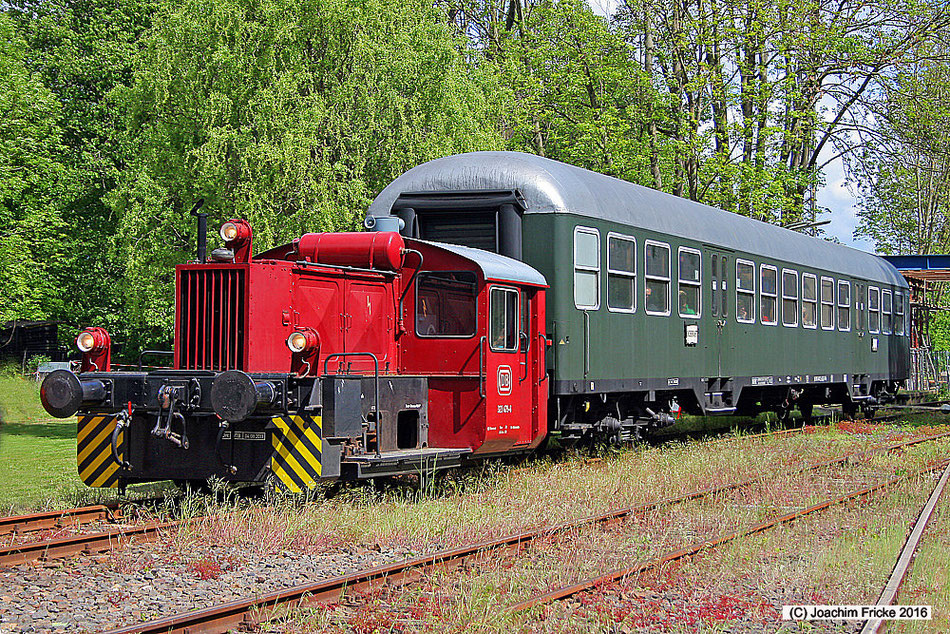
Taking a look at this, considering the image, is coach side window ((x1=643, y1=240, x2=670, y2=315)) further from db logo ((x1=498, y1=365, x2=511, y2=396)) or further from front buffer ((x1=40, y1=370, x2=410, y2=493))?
front buffer ((x1=40, y1=370, x2=410, y2=493))

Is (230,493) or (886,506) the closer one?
(230,493)

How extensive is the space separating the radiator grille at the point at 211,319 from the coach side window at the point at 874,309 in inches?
708

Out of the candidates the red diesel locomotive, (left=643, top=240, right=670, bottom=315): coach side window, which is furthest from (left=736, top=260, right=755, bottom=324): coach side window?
the red diesel locomotive

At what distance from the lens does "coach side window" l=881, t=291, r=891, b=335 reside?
2467cm

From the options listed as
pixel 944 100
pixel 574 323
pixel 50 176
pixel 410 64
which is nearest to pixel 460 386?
pixel 574 323

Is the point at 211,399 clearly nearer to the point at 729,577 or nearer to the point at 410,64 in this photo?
the point at 729,577

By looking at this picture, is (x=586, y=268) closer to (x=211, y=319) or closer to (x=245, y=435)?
(x=211, y=319)

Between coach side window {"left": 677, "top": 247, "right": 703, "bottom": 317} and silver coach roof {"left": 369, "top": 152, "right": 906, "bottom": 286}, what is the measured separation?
30 centimetres

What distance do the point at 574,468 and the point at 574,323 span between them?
72.8 inches

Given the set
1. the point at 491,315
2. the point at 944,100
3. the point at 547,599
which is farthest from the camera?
the point at 944,100

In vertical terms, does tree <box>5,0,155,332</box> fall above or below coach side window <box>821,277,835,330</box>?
above

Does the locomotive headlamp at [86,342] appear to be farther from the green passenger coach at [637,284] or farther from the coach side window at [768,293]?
the coach side window at [768,293]

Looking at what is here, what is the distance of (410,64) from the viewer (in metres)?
19.5

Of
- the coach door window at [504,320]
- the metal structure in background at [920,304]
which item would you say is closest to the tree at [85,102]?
the metal structure in background at [920,304]
